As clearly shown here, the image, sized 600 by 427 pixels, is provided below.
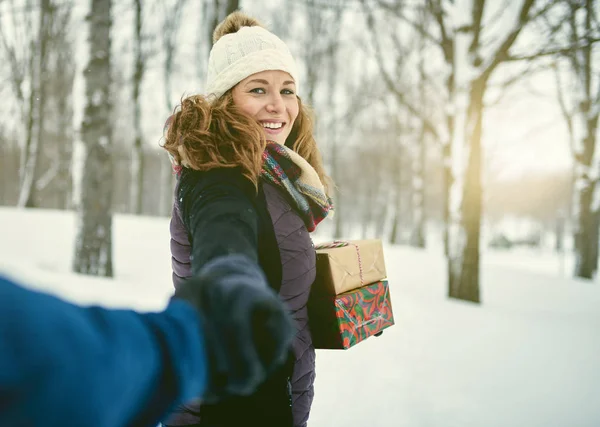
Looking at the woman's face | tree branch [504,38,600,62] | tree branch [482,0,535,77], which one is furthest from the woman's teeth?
tree branch [482,0,535,77]

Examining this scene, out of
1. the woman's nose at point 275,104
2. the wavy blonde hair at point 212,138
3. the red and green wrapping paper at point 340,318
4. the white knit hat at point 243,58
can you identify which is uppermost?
the white knit hat at point 243,58

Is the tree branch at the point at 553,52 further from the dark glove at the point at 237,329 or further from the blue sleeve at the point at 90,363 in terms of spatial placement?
the blue sleeve at the point at 90,363

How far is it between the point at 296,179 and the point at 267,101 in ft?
1.33

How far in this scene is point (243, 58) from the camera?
5.26 ft

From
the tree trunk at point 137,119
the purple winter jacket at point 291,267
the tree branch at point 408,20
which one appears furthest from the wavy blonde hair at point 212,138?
the tree trunk at point 137,119

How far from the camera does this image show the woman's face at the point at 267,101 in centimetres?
158

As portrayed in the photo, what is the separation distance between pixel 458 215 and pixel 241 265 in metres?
7.31

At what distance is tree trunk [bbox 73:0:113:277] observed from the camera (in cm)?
627

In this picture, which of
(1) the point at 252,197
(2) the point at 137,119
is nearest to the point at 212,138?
(1) the point at 252,197

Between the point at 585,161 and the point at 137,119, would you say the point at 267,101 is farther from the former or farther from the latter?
the point at 137,119

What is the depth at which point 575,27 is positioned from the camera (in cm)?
1101

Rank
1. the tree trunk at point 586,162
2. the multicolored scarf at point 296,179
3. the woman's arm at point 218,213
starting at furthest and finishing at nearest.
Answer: the tree trunk at point 586,162, the multicolored scarf at point 296,179, the woman's arm at point 218,213

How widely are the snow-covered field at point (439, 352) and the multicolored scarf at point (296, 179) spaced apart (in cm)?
166

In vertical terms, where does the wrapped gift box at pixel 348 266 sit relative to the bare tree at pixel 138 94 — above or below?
below
